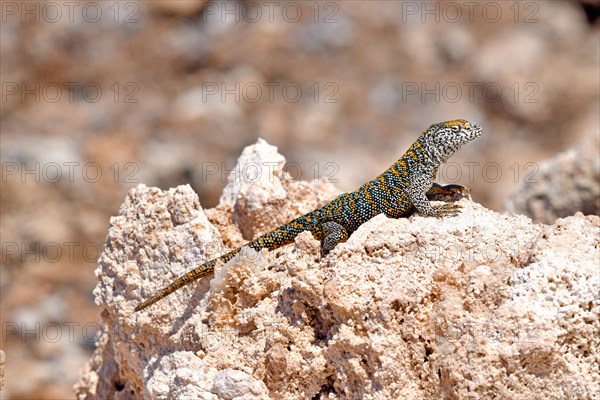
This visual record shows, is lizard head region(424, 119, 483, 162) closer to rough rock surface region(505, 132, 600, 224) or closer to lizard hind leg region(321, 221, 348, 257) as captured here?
lizard hind leg region(321, 221, 348, 257)

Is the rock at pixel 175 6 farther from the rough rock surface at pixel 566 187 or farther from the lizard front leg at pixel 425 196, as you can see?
the lizard front leg at pixel 425 196

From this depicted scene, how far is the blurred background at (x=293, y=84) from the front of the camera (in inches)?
768

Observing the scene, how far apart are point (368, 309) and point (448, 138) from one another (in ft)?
8.74

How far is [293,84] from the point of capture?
70.6 feet

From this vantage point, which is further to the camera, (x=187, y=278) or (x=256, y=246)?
(x=256, y=246)

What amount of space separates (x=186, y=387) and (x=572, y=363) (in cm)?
257

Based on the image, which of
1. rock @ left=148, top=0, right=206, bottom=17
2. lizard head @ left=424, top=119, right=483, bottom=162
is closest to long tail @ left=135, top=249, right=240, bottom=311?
lizard head @ left=424, top=119, right=483, bottom=162

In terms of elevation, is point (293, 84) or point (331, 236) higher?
point (293, 84)

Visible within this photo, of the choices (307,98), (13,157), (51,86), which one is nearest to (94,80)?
(51,86)

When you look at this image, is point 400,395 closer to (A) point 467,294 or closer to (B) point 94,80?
(A) point 467,294

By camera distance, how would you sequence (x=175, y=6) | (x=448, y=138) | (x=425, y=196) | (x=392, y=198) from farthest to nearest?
1. (x=175, y=6)
2. (x=448, y=138)
3. (x=392, y=198)
4. (x=425, y=196)

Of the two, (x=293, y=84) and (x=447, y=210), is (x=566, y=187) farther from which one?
(x=293, y=84)

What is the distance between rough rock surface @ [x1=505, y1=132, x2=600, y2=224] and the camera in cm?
1022

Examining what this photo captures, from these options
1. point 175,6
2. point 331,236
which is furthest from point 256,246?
point 175,6
